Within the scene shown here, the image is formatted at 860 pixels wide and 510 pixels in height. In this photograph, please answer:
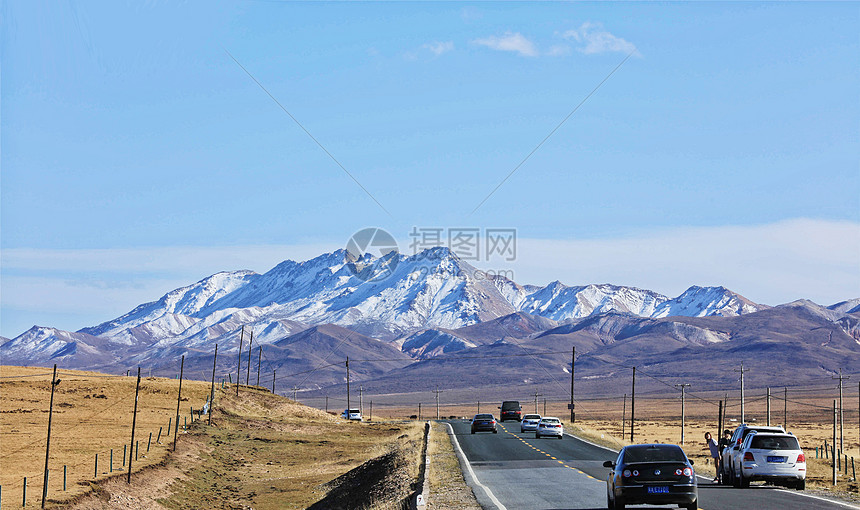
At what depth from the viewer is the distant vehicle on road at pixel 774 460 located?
1273 inches

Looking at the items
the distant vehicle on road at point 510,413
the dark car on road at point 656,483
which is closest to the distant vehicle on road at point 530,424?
the distant vehicle on road at point 510,413

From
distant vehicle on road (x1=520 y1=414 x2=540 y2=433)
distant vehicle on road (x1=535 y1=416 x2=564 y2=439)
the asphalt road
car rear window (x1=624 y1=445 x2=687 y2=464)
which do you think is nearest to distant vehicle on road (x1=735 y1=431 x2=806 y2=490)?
the asphalt road

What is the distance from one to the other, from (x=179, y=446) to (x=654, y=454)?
4408 centimetres

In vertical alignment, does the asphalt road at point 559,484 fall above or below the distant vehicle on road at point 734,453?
below

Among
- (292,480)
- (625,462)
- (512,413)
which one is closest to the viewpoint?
(625,462)

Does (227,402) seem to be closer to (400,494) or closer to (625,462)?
(400,494)

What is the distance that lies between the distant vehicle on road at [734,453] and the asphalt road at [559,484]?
756 millimetres

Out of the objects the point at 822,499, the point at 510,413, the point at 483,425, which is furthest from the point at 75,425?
the point at 822,499

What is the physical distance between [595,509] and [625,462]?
67.7 inches

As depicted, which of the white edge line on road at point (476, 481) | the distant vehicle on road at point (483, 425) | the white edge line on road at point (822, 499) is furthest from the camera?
the distant vehicle on road at point (483, 425)

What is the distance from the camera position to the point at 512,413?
341ft

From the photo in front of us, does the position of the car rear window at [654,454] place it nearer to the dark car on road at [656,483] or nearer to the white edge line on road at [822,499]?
the dark car on road at [656,483]

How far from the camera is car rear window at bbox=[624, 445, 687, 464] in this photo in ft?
85.0

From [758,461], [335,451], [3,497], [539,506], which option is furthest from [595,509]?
[335,451]
